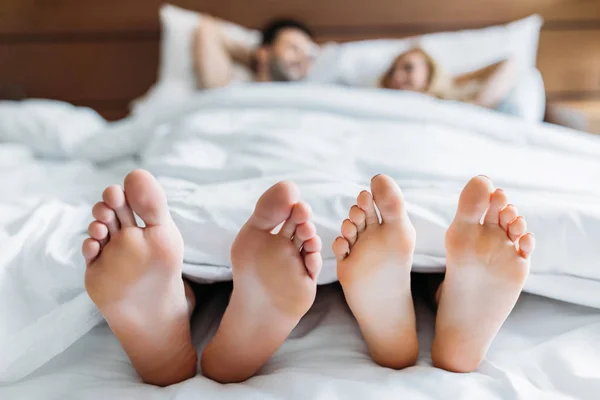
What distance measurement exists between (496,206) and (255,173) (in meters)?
0.38

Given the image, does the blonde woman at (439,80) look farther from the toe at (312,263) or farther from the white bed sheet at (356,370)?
the toe at (312,263)

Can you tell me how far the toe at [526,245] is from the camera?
514 mm

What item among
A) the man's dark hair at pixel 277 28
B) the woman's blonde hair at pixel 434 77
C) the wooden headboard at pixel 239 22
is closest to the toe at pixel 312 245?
the woman's blonde hair at pixel 434 77

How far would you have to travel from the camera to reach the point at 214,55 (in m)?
1.49

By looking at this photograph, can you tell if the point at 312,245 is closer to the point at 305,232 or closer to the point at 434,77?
the point at 305,232

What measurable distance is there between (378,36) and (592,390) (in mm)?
1441

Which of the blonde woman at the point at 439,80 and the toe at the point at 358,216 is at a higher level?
the blonde woman at the point at 439,80

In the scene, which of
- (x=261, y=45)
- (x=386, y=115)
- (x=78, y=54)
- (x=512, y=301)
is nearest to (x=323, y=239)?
(x=512, y=301)

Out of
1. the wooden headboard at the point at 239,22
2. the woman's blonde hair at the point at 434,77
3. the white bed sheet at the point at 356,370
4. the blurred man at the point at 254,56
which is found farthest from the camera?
the wooden headboard at the point at 239,22

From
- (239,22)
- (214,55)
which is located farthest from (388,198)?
(239,22)

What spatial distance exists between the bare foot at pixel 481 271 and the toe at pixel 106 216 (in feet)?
1.22

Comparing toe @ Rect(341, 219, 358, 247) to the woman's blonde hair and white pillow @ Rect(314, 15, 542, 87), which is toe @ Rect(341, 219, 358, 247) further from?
white pillow @ Rect(314, 15, 542, 87)

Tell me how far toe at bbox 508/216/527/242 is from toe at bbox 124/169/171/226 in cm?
38

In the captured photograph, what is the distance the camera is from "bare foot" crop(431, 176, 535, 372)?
0.52 m
